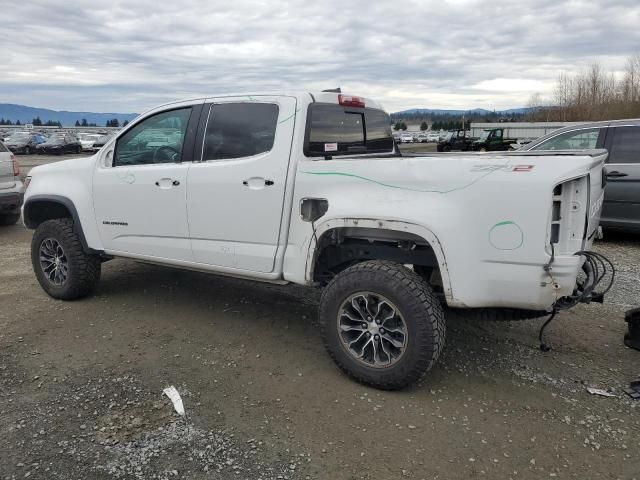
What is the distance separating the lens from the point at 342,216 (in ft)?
11.3

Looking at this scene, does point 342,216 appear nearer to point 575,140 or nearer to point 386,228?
point 386,228

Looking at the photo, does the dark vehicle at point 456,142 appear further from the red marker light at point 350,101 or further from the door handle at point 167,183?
the door handle at point 167,183

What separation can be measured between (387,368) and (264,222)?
1352mm

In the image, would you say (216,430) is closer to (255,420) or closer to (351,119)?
(255,420)

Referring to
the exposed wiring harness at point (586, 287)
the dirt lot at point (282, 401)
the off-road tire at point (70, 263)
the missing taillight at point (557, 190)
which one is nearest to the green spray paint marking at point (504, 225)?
the exposed wiring harness at point (586, 287)

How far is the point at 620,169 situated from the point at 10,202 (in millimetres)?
9508

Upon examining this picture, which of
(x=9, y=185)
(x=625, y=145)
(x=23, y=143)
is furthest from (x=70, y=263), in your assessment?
(x=23, y=143)

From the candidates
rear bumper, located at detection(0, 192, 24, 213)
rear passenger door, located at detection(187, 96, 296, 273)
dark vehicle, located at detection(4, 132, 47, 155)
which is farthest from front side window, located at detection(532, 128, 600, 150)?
dark vehicle, located at detection(4, 132, 47, 155)

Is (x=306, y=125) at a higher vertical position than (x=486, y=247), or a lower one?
higher

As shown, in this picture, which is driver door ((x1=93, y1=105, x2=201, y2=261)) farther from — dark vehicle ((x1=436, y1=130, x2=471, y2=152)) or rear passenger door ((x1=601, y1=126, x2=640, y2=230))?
dark vehicle ((x1=436, y1=130, x2=471, y2=152))

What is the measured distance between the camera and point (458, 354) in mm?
4020

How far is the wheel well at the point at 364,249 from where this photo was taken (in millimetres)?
3479

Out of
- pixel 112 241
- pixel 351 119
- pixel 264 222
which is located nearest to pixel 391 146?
pixel 351 119

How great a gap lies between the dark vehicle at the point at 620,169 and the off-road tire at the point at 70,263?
6448 millimetres
